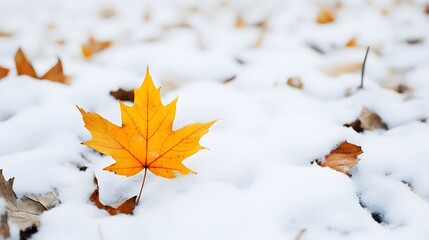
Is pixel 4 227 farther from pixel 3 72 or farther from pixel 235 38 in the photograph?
pixel 235 38

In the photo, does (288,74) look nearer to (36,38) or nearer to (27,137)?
(27,137)

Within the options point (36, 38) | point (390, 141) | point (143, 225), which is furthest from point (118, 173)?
point (36, 38)

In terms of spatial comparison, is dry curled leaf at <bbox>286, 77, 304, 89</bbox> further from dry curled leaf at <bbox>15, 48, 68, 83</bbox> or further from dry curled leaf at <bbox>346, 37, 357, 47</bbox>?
dry curled leaf at <bbox>15, 48, 68, 83</bbox>

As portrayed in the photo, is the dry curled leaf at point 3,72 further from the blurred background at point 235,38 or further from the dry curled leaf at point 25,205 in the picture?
the dry curled leaf at point 25,205

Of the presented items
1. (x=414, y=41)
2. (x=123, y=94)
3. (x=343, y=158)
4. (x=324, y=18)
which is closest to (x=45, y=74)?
(x=123, y=94)

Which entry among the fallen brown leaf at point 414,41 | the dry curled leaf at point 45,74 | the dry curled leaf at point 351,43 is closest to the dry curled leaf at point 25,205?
the dry curled leaf at point 45,74

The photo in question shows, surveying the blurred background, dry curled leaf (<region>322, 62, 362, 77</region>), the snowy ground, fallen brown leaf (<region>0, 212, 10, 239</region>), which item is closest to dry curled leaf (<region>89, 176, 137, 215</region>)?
the snowy ground
